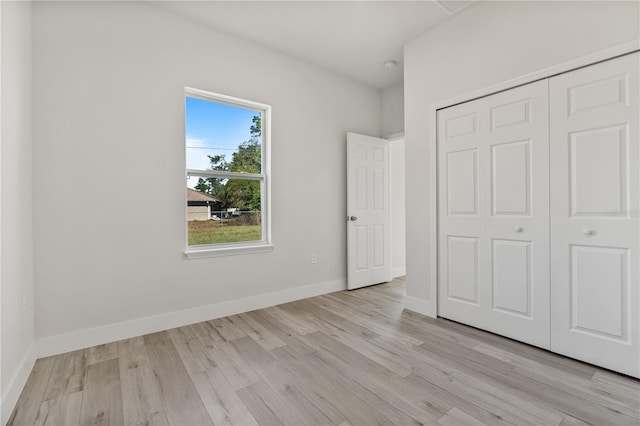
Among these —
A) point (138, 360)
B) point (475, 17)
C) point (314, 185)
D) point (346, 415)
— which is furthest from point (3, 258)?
point (475, 17)

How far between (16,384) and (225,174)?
2.15 m

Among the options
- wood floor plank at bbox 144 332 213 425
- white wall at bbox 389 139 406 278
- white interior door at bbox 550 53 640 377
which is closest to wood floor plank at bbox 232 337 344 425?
wood floor plank at bbox 144 332 213 425

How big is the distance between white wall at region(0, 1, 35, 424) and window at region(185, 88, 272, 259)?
1110 millimetres

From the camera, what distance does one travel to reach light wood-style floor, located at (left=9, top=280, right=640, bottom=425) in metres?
1.54

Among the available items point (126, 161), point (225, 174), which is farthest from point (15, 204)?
point (225, 174)

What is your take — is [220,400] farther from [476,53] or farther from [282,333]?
[476,53]

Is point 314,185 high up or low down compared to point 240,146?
down

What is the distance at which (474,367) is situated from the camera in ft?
A: 6.56

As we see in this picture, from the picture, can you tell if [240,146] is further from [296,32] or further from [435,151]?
[435,151]

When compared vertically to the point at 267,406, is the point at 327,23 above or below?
above

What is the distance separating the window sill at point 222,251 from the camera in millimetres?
2840

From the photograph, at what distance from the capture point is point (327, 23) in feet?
9.55

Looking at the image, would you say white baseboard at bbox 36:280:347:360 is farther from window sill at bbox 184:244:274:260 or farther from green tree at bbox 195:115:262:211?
green tree at bbox 195:115:262:211

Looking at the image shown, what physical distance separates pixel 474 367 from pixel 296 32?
11.0 feet
